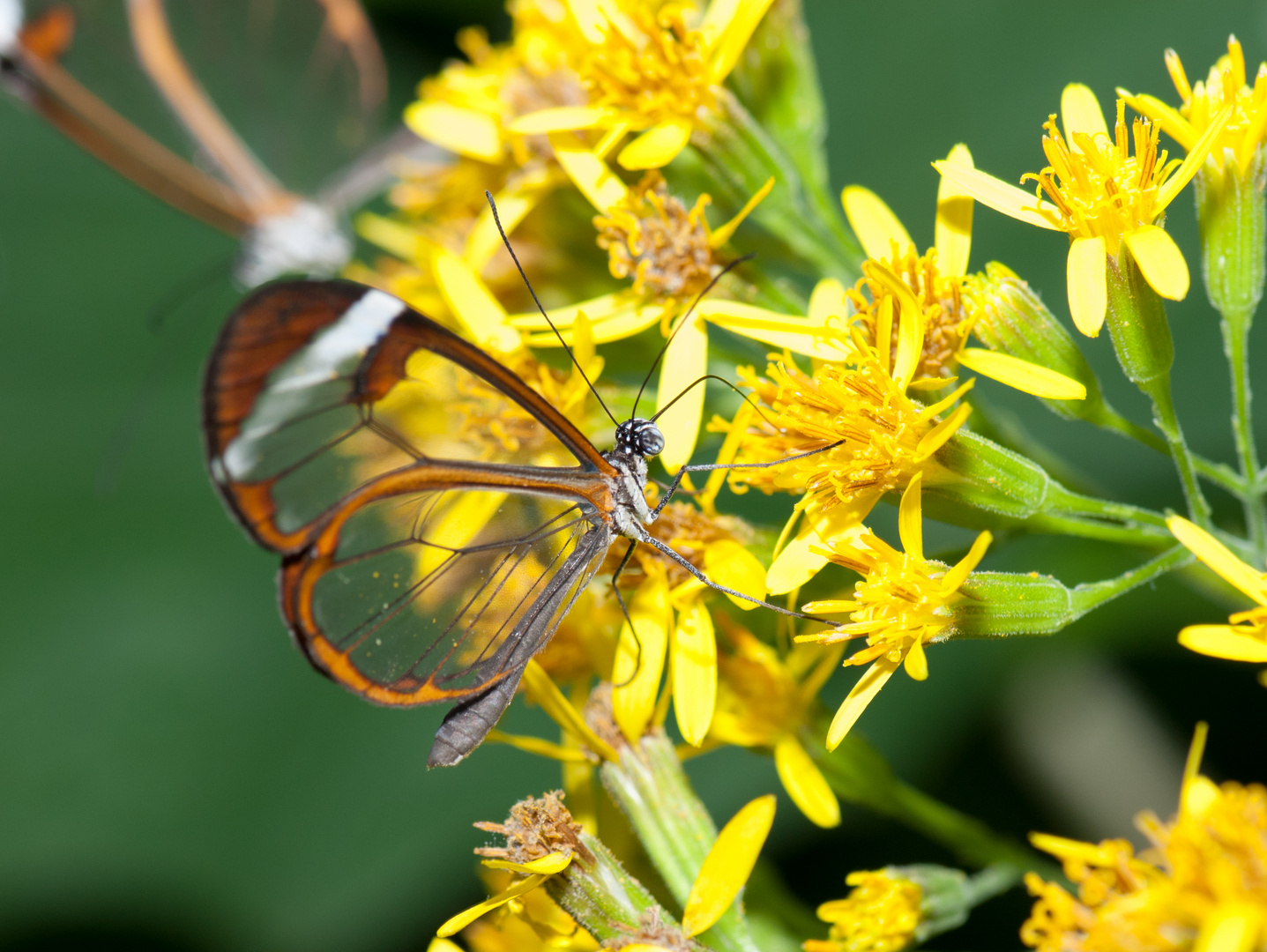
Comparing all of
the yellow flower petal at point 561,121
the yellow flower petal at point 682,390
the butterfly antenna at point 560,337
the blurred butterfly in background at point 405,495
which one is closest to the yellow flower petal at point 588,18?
the yellow flower petal at point 561,121

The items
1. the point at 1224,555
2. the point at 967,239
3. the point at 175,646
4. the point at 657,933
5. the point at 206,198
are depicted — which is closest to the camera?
the point at 1224,555

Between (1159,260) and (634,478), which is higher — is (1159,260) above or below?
below

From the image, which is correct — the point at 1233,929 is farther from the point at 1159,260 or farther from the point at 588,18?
the point at 588,18

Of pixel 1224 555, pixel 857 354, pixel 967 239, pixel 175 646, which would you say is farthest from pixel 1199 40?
pixel 175 646

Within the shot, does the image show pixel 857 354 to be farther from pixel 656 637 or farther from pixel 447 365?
pixel 447 365

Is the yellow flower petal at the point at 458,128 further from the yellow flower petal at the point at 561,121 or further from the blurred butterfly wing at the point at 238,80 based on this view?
the blurred butterfly wing at the point at 238,80

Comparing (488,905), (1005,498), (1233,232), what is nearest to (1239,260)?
(1233,232)

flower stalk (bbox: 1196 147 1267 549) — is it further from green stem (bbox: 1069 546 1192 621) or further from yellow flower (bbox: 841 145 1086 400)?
yellow flower (bbox: 841 145 1086 400)
